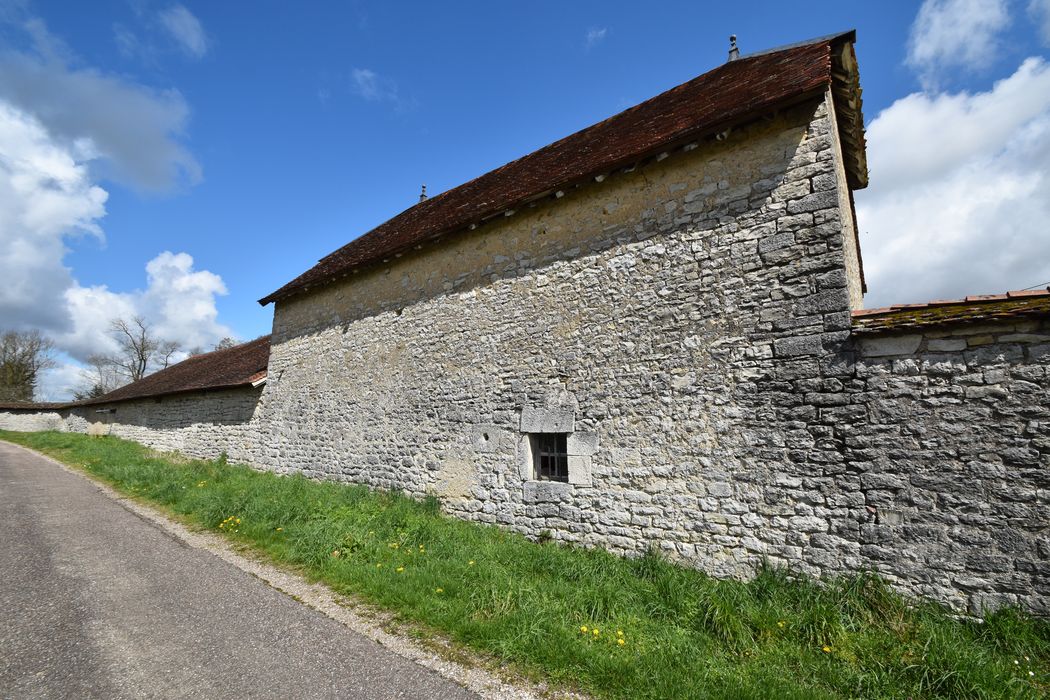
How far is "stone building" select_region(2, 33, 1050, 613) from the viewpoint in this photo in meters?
4.12

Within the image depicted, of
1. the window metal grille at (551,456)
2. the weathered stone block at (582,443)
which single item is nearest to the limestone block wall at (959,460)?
the weathered stone block at (582,443)

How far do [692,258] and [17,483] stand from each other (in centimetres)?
1367

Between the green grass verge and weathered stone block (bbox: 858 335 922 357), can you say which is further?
weathered stone block (bbox: 858 335 922 357)

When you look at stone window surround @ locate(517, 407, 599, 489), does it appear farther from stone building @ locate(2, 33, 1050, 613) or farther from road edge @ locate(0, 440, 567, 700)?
road edge @ locate(0, 440, 567, 700)

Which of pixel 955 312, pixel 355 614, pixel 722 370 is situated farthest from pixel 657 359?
pixel 355 614

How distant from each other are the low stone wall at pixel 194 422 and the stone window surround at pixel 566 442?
8.38 meters

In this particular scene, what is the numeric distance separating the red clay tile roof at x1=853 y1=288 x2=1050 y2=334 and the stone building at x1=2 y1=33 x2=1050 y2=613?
0.07 feet

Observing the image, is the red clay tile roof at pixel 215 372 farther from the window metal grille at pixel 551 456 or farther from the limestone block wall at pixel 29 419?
the window metal grille at pixel 551 456

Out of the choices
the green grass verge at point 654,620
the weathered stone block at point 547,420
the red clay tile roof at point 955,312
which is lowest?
the green grass verge at point 654,620

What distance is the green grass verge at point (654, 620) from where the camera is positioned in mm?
3271

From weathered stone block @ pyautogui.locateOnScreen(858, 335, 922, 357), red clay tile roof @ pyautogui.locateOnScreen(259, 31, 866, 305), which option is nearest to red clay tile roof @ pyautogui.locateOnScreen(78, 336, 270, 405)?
red clay tile roof @ pyautogui.locateOnScreen(259, 31, 866, 305)

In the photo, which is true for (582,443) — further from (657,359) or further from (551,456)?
(657,359)

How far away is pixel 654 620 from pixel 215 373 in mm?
16155

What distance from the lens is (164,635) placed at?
12.0ft
